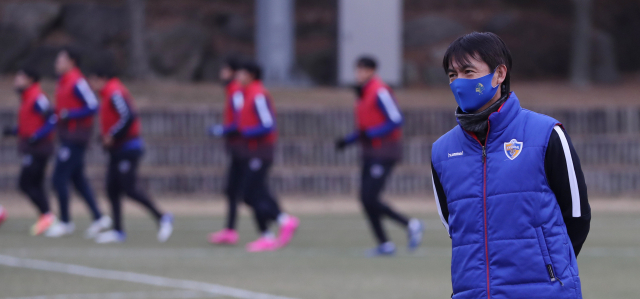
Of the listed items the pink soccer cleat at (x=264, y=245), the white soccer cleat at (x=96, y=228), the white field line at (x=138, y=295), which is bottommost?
the white soccer cleat at (x=96, y=228)

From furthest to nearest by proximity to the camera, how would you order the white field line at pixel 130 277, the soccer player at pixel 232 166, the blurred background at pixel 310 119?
the soccer player at pixel 232 166, the blurred background at pixel 310 119, the white field line at pixel 130 277

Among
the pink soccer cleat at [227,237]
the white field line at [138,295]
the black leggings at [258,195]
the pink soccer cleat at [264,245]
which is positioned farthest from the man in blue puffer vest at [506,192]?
the pink soccer cleat at [227,237]

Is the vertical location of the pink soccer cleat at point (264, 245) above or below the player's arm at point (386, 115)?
below

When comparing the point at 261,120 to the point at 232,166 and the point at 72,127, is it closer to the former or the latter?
the point at 232,166

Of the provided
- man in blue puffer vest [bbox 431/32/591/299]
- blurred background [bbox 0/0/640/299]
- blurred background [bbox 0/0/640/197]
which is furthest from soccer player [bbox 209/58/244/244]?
man in blue puffer vest [bbox 431/32/591/299]

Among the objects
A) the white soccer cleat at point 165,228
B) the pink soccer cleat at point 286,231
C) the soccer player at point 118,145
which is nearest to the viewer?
the pink soccer cleat at point 286,231

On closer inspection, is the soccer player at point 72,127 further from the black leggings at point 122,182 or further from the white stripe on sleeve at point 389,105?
the white stripe on sleeve at point 389,105

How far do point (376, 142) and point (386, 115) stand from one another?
288mm

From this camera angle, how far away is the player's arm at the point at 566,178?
3.13 meters

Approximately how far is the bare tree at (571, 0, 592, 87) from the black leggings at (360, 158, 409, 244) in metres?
12.7

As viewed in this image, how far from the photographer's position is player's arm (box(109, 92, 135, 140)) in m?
10.1

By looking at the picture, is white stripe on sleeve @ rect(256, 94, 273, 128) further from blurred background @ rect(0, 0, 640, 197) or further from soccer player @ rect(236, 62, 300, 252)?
blurred background @ rect(0, 0, 640, 197)

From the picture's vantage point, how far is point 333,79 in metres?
21.3

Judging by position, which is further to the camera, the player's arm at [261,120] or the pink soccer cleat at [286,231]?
the pink soccer cleat at [286,231]
